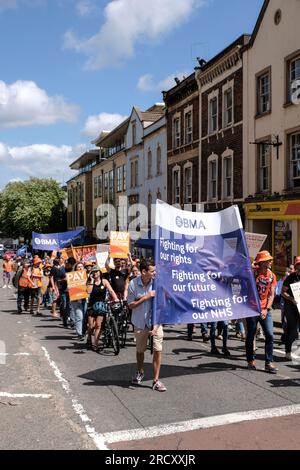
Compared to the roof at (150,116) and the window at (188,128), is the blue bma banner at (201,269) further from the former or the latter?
the roof at (150,116)

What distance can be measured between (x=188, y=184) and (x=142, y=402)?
22.6 metres

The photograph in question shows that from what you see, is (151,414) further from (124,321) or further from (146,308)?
(124,321)

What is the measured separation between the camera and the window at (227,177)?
2381 centimetres

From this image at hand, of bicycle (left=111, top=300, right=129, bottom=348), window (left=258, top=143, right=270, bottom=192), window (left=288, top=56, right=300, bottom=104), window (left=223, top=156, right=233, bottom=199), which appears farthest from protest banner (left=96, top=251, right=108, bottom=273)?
window (left=223, top=156, right=233, bottom=199)

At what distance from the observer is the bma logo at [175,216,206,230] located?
7941mm

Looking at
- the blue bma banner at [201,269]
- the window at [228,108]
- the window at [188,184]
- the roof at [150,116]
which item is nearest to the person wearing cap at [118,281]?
the blue bma banner at [201,269]

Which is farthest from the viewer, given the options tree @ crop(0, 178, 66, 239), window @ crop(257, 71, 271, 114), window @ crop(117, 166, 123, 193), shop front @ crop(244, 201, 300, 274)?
tree @ crop(0, 178, 66, 239)

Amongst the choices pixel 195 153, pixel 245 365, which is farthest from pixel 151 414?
pixel 195 153

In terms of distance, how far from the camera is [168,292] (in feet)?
24.7

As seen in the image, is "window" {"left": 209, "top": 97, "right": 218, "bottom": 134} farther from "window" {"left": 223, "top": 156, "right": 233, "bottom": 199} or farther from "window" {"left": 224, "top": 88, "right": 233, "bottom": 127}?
"window" {"left": 223, "top": 156, "right": 233, "bottom": 199}

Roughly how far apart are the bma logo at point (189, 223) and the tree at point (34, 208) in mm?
59090

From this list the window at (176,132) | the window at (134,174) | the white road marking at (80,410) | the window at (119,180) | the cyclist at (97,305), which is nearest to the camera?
the white road marking at (80,410)

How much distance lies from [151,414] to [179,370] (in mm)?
2356

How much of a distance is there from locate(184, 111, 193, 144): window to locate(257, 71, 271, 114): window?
719 cm
